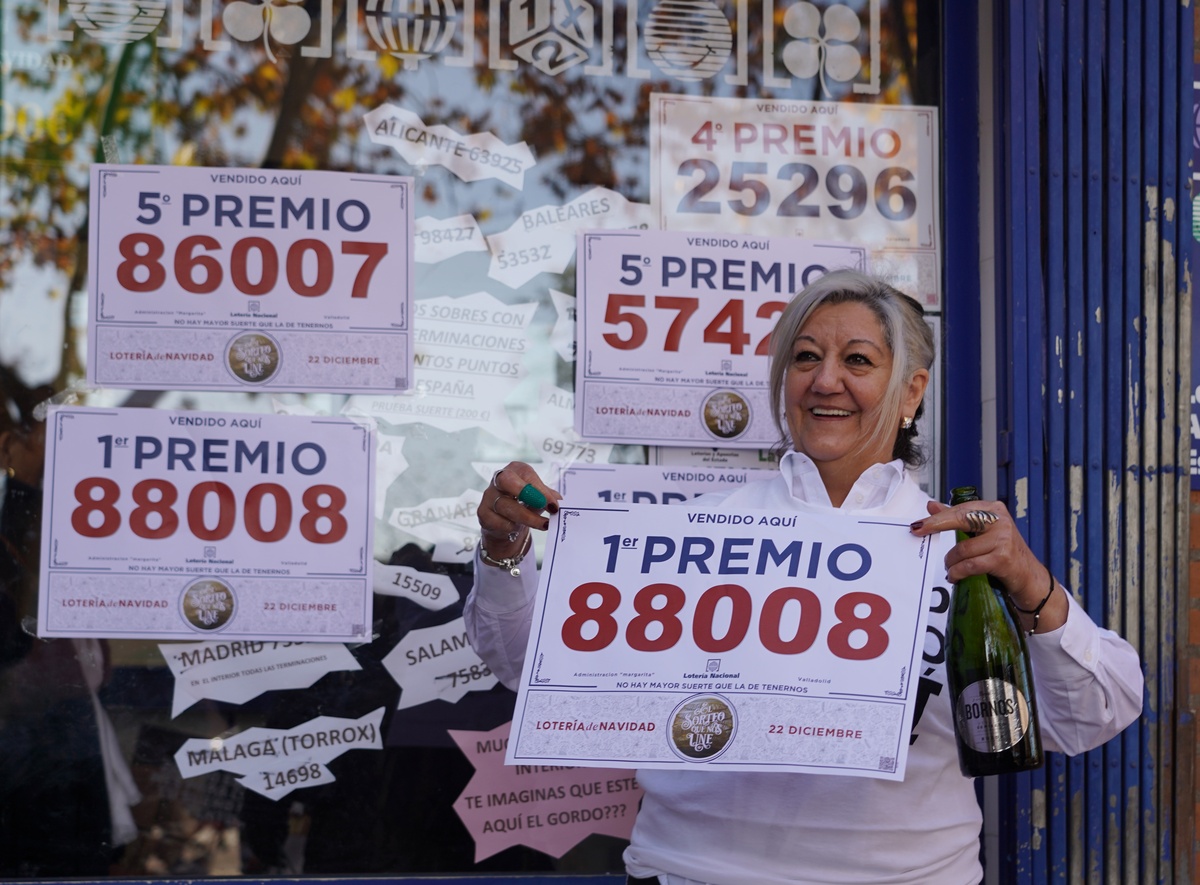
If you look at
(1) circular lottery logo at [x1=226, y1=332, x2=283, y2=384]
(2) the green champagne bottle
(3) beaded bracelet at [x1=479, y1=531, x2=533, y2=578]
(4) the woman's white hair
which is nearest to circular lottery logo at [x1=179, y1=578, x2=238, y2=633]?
(1) circular lottery logo at [x1=226, y1=332, x2=283, y2=384]

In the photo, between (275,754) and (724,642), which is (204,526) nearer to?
(275,754)

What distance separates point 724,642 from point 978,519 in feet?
1.52

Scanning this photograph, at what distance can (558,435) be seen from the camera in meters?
3.39

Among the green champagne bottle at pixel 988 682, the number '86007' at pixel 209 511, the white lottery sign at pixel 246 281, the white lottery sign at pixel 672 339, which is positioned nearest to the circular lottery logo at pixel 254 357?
the white lottery sign at pixel 246 281

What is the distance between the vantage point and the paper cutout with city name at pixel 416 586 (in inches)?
130

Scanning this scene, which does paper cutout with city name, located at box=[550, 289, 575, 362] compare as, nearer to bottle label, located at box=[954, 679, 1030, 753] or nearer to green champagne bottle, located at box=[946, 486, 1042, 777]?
green champagne bottle, located at box=[946, 486, 1042, 777]

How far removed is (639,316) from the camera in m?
3.40

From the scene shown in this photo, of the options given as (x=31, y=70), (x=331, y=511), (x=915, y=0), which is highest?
(x=915, y=0)

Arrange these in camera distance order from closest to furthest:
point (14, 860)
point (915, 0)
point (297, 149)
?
point (14, 860), point (297, 149), point (915, 0)

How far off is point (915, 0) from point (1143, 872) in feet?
7.53

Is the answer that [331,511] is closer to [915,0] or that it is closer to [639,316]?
[639,316]

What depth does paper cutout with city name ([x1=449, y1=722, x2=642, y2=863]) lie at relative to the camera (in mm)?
3275

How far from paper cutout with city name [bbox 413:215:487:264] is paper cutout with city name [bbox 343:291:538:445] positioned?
0.37 feet

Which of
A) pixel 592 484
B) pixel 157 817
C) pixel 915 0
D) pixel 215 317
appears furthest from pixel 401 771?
pixel 915 0
